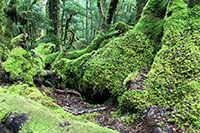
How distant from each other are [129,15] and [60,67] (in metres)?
11.8

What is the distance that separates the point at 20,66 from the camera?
6.16 m

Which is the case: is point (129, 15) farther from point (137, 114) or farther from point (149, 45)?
point (137, 114)

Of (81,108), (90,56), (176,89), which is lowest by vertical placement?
(81,108)

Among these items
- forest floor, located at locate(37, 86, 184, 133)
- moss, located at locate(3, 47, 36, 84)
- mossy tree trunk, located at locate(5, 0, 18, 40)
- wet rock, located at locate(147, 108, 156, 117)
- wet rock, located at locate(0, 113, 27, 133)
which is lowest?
forest floor, located at locate(37, 86, 184, 133)

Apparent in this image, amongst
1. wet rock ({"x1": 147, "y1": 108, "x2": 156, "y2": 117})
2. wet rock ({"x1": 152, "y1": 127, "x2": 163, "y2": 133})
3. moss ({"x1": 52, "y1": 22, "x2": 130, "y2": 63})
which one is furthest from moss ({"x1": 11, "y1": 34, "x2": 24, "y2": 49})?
wet rock ({"x1": 152, "y1": 127, "x2": 163, "y2": 133})

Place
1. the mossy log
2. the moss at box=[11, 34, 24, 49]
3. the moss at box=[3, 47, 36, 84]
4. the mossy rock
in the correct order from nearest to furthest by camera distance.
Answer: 1. the mossy rock
2. the mossy log
3. the moss at box=[3, 47, 36, 84]
4. the moss at box=[11, 34, 24, 49]

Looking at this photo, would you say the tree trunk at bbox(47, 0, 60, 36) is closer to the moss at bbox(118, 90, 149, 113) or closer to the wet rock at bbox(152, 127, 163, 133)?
the moss at bbox(118, 90, 149, 113)

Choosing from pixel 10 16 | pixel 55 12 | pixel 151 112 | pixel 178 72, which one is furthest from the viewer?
pixel 55 12

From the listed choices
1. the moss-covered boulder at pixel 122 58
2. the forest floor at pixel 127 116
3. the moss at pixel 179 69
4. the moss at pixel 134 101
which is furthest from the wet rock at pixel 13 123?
the moss-covered boulder at pixel 122 58

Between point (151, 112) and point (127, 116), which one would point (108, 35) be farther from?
point (151, 112)

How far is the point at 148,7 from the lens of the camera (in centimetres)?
740

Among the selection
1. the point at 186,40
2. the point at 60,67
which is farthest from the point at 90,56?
the point at 186,40

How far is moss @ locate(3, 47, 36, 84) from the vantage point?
5809 mm

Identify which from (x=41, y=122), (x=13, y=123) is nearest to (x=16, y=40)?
(x=13, y=123)
